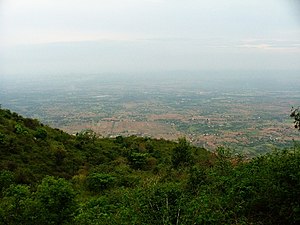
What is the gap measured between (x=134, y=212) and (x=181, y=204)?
85 centimetres

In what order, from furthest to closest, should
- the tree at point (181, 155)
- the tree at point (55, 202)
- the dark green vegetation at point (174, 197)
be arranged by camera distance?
the tree at point (181, 155) < the tree at point (55, 202) < the dark green vegetation at point (174, 197)

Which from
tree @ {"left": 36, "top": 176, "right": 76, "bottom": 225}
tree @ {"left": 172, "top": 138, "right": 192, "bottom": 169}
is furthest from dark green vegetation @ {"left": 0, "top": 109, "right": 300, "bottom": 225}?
tree @ {"left": 172, "top": 138, "right": 192, "bottom": 169}

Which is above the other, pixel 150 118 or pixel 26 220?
pixel 26 220

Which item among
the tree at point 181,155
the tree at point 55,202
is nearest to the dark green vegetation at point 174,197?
the tree at point 55,202

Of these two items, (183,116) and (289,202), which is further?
(183,116)

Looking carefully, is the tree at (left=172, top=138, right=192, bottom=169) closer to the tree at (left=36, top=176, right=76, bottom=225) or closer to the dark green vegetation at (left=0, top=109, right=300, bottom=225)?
the dark green vegetation at (left=0, top=109, right=300, bottom=225)

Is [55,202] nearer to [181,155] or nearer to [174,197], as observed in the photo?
[174,197]

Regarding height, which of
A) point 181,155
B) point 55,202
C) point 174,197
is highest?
point 174,197

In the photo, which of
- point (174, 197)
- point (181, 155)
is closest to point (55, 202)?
point (174, 197)

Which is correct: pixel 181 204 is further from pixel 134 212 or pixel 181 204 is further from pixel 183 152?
pixel 183 152

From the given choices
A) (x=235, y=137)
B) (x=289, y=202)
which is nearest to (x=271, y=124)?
(x=235, y=137)

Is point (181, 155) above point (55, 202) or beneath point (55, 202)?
beneath

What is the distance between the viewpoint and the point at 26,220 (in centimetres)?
584

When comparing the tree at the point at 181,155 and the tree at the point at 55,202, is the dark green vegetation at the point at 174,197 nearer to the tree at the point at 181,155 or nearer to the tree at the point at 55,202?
the tree at the point at 55,202
